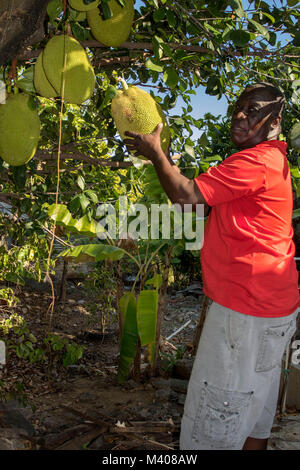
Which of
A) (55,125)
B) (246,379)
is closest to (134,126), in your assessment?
(246,379)

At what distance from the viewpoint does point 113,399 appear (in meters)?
3.28

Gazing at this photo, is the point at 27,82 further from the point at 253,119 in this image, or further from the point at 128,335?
the point at 128,335

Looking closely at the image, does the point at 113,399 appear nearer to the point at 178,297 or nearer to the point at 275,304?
the point at 275,304

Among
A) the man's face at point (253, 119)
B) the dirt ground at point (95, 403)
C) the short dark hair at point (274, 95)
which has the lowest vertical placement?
the dirt ground at point (95, 403)

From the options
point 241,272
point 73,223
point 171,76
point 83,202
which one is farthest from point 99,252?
point 241,272

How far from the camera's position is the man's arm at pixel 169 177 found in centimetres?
126

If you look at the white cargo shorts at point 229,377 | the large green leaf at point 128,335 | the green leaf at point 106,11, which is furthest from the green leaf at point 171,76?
the large green leaf at point 128,335

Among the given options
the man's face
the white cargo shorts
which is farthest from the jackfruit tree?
the white cargo shorts

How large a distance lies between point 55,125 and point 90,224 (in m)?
0.64

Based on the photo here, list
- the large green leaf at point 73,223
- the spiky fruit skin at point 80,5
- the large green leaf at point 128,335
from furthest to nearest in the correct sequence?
the large green leaf at point 128,335 → the large green leaf at point 73,223 → the spiky fruit skin at point 80,5

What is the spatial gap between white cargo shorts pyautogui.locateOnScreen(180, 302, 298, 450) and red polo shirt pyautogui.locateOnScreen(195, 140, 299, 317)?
53 mm

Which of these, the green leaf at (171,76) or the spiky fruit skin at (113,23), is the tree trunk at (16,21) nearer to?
the spiky fruit skin at (113,23)

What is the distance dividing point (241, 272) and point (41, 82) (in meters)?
0.90

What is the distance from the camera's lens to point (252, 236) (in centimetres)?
136
